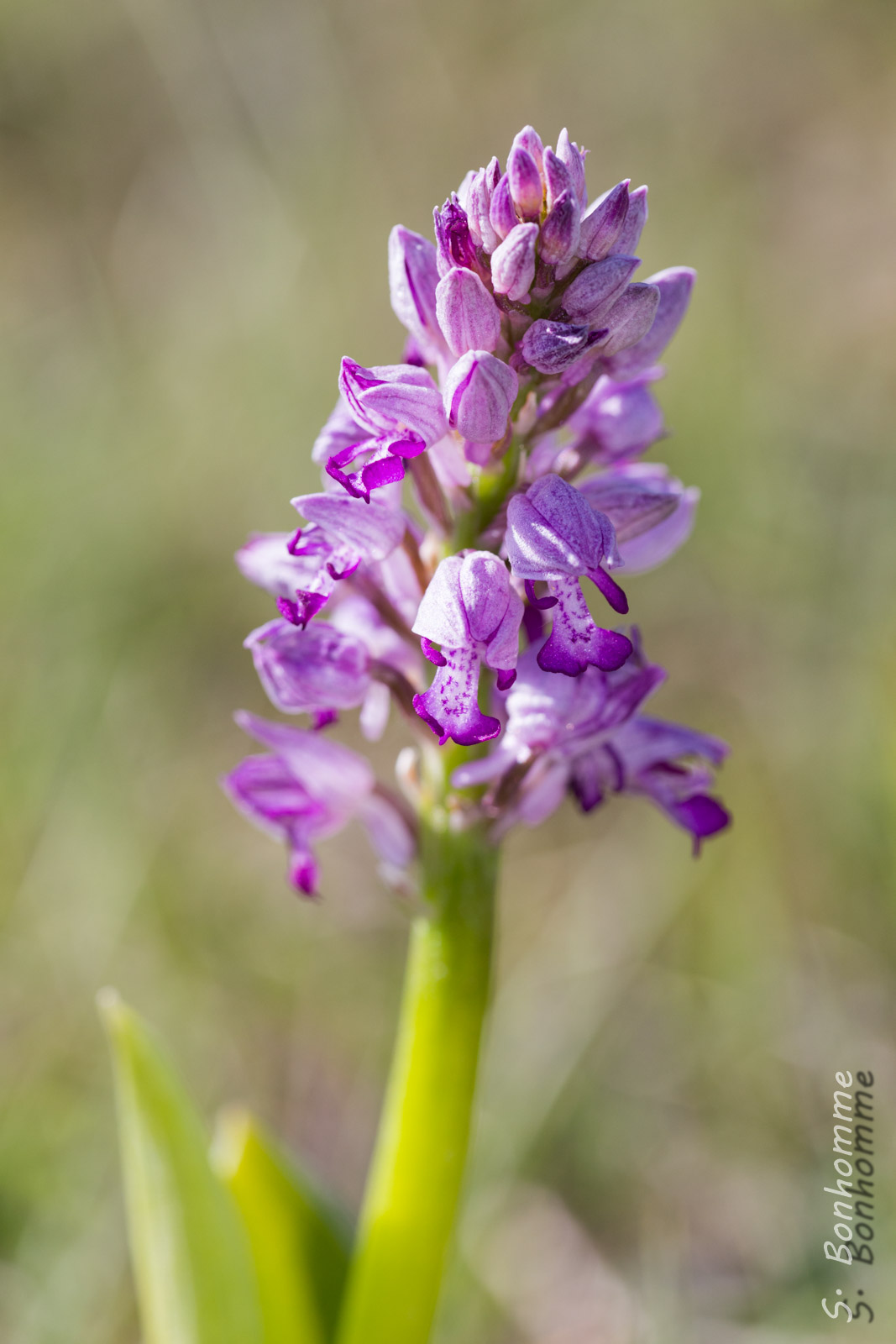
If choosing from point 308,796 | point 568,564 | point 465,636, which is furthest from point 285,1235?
point 568,564

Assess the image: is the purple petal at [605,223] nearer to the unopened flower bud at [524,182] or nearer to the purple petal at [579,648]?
the unopened flower bud at [524,182]

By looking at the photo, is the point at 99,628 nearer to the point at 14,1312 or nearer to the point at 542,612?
the point at 14,1312

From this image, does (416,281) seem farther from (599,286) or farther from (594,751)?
(594,751)

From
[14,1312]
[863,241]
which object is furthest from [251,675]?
[863,241]

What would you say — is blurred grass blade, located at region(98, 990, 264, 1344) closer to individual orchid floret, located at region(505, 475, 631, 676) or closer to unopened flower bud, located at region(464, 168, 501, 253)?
individual orchid floret, located at region(505, 475, 631, 676)

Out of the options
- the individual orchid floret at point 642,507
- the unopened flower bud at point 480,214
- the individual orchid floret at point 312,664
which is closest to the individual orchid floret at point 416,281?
the unopened flower bud at point 480,214
